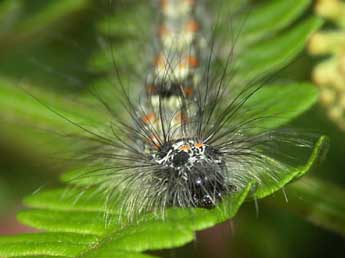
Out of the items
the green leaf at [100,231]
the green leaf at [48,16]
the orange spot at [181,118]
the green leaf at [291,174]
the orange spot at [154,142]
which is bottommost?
the green leaf at [100,231]

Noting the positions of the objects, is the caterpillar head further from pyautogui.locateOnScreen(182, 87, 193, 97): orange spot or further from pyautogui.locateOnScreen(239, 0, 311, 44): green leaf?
pyautogui.locateOnScreen(239, 0, 311, 44): green leaf

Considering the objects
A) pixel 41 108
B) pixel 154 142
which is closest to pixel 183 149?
pixel 154 142

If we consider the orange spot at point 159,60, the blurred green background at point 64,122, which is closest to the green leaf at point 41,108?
the blurred green background at point 64,122

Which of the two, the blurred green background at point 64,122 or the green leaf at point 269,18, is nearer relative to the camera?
the green leaf at point 269,18

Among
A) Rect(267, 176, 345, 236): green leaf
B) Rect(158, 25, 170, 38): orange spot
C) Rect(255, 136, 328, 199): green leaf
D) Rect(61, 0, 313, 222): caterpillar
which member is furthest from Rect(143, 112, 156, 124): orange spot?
Rect(158, 25, 170, 38): orange spot

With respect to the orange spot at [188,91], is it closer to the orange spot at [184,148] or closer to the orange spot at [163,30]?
the orange spot at [184,148]

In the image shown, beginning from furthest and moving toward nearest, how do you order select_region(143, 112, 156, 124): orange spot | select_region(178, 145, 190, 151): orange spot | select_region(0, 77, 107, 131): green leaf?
select_region(0, 77, 107, 131): green leaf < select_region(143, 112, 156, 124): orange spot < select_region(178, 145, 190, 151): orange spot

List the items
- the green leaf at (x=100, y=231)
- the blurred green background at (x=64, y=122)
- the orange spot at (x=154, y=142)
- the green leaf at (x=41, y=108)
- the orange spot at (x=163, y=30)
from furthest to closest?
the orange spot at (x=163, y=30) → the blurred green background at (x=64, y=122) → the green leaf at (x=41, y=108) → the orange spot at (x=154, y=142) → the green leaf at (x=100, y=231)

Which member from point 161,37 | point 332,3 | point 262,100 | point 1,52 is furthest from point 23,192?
point 332,3
